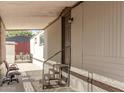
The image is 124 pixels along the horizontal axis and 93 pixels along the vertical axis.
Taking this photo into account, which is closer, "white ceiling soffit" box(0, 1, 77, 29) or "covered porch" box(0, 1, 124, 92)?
"covered porch" box(0, 1, 124, 92)

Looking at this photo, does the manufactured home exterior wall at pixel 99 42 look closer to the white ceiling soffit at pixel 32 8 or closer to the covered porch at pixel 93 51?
the covered porch at pixel 93 51

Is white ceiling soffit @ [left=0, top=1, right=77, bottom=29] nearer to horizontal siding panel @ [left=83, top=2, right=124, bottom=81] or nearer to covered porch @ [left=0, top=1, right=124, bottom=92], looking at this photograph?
covered porch @ [left=0, top=1, right=124, bottom=92]

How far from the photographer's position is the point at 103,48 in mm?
6266

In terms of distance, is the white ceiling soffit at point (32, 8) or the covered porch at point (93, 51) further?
the white ceiling soffit at point (32, 8)

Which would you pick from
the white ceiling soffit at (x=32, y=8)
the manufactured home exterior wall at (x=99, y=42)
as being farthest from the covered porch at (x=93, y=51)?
the white ceiling soffit at (x=32, y=8)

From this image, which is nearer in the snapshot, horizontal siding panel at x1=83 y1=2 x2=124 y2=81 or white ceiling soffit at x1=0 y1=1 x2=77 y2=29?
horizontal siding panel at x1=83 y1=2 x2=124 y2=81

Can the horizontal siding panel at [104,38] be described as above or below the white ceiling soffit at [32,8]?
below

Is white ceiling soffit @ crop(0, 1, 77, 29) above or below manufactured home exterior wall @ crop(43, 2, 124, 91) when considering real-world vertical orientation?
above

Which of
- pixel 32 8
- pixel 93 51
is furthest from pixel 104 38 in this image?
pixel 32 8

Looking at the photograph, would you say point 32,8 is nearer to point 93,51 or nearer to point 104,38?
point 93,51

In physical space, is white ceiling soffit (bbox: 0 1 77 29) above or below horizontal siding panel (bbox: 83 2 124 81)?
above

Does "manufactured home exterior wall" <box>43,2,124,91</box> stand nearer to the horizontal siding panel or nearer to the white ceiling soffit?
the horizontal siding panel

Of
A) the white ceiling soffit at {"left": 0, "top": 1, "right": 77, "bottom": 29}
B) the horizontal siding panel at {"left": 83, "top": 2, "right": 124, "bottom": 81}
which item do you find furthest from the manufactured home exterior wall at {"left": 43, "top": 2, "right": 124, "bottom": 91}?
the white ceiling soffit at {"left": 0, "top": 1, "right": 77, "bottom": 29}

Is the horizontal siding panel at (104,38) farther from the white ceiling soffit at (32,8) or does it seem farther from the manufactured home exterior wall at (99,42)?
the white ceiling soffit at (32,8)
